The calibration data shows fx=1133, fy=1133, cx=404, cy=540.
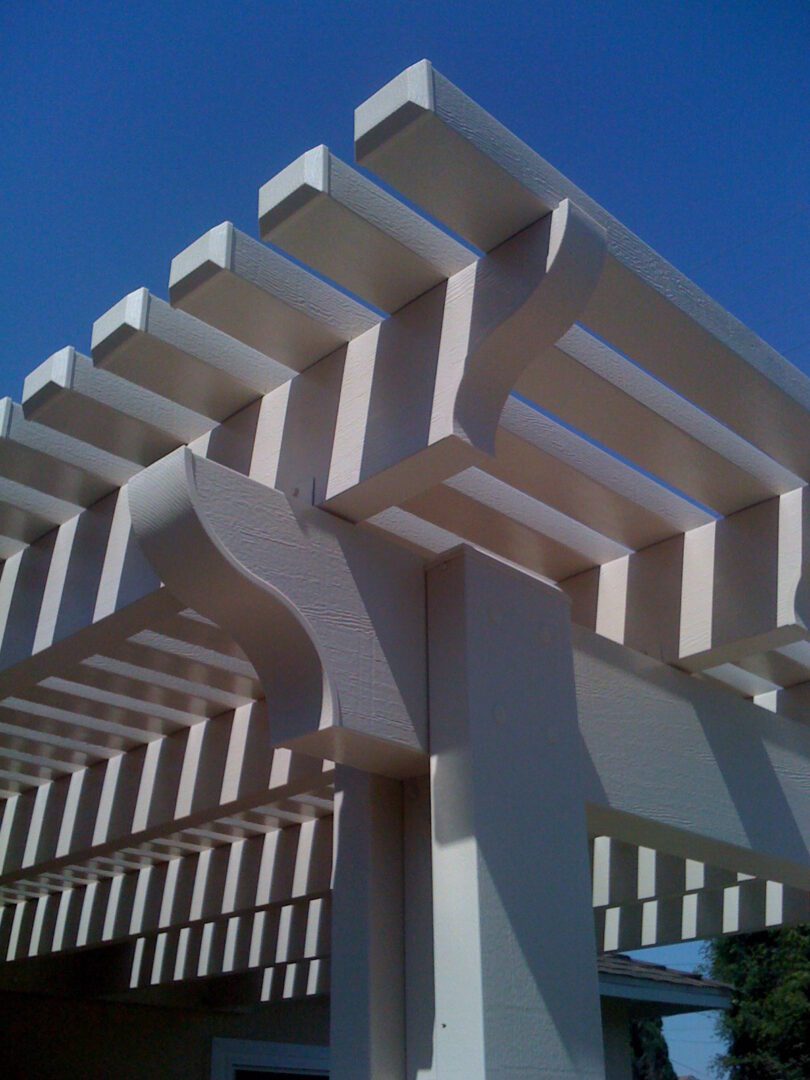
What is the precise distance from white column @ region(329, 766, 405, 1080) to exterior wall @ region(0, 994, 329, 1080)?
7.96 metres

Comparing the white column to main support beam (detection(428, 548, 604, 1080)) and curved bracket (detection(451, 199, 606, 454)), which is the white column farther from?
curved bracket (detection(451, 199, 606, 454))

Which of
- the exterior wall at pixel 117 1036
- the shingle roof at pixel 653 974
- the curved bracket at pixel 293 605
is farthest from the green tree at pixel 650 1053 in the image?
the curved bracket at pixel 293 605

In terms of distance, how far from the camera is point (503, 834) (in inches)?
103

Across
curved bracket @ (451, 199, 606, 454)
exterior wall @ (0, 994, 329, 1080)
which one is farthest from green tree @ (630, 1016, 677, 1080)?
curved bracket @ (451, 199, 606, 454)

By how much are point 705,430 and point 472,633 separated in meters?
1.05

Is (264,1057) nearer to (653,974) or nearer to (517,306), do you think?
(653,974)

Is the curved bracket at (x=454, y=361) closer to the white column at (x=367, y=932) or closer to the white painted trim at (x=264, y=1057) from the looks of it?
the white column at (x=367, y=932)

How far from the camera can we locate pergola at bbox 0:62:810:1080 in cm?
250

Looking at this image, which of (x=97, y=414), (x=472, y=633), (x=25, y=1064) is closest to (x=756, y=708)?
(x=472, y=633)

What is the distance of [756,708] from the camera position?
400 centimetres

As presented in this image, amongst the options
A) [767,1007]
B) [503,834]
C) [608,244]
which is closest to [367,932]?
[503,834]

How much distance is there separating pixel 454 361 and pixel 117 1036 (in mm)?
9188

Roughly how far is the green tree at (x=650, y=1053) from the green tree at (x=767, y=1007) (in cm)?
492

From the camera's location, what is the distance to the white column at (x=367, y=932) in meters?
2.57
